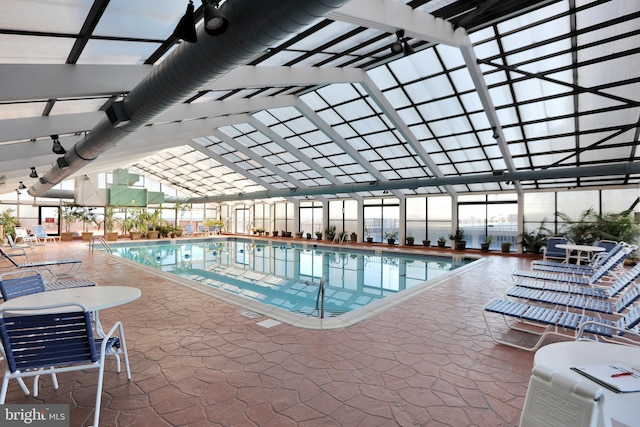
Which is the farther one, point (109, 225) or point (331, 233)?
point (331, 233)

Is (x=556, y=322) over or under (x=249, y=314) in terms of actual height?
over

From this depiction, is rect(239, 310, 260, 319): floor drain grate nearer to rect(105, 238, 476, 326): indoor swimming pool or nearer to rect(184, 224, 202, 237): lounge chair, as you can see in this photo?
rect(105, 238, 476, 326): indoor swimming pool

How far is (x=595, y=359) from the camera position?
1737 millimetres

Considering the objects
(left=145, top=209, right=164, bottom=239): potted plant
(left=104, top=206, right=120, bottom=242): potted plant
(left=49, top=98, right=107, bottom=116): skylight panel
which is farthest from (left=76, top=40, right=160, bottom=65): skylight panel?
(left=145, top=209, right=164, bottom=239): potted plant

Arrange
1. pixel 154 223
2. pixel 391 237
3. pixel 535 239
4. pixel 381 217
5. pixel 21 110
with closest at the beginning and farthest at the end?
pixel 21 110
pixel 535 239
pixel 391 237
pixel 381 217
pixel 154 223

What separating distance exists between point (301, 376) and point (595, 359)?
2.19 meters

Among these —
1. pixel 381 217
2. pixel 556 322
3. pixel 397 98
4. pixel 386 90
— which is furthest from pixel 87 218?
pixel 556 322

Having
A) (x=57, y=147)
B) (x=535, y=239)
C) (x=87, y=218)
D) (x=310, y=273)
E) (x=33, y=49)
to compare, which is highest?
(x=33, y=49)

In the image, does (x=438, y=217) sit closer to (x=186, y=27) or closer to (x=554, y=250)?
(x=554, y=250)

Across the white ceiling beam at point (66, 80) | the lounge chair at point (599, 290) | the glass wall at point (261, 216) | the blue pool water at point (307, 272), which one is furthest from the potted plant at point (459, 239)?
the glass wall at point (261, 216)

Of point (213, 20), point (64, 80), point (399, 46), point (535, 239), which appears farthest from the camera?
point (535, 239)

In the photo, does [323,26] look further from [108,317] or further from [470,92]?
[108,317]

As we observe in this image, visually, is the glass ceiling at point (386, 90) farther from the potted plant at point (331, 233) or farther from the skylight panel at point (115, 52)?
the potted plant at point (331, 233)

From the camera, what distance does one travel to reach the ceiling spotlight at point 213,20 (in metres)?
2.63
